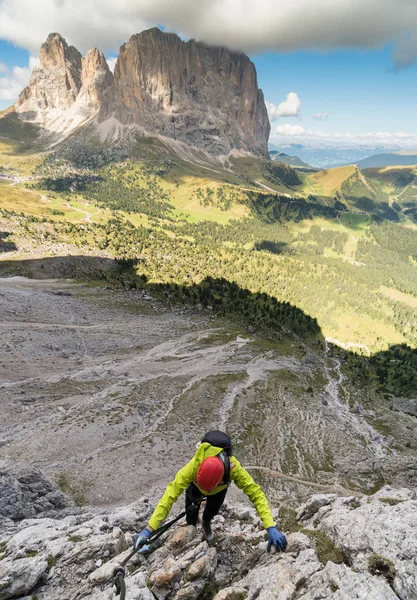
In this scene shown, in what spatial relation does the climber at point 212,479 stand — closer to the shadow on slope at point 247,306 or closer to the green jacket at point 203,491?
the green jacket at point 203,491

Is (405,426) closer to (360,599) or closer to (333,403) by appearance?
(333,403)

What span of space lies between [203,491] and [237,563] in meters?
3.63

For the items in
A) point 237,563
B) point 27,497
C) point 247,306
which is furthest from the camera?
point 247,306

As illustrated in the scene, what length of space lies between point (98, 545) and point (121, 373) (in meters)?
34.5

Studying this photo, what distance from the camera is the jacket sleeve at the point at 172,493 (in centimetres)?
912

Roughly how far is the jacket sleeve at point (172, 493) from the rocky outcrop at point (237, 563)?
1.94 meters

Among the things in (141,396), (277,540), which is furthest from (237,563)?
(141,396)

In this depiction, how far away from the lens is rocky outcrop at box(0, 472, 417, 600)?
27.9ft

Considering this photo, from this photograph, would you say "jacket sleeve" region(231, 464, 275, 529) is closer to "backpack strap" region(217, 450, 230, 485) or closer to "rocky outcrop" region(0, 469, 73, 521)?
"backpack strap" region(217, 450, 230, 485)

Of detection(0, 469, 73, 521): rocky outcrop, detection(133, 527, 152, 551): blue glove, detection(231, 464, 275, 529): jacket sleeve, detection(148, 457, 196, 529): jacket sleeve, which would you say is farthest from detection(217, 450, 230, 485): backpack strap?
detection(0, 469, 73, 521): rocky outcrop

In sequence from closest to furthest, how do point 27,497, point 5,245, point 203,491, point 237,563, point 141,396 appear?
point 203,491, point 237,563, point 27,497, point 141,396, point 5,245

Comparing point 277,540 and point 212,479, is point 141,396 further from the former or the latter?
point 277,540

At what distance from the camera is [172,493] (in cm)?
944

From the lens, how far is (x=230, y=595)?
909 centimetres
